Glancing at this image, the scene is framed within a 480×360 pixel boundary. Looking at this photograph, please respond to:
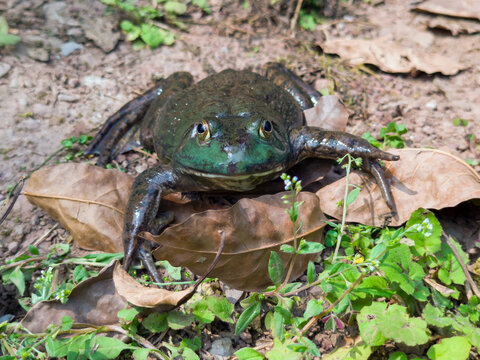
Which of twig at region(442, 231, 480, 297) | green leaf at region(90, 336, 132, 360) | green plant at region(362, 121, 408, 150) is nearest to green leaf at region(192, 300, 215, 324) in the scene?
green leaf at region(90, 336, 132, 360)

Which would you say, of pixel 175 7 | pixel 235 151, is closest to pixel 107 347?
pixel 235 151

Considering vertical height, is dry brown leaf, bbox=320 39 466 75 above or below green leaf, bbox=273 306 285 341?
above

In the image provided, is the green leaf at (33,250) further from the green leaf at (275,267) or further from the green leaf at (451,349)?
the green leaf at (451,349)

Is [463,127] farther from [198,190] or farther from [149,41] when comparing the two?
[149,41]

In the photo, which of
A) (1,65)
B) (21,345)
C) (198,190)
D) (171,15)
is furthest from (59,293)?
(171,15)

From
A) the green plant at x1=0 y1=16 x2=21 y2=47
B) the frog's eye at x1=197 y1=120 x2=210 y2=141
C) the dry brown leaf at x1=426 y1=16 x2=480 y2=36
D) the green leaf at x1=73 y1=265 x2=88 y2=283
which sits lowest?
the green leaf at x1=73 y1=265 x2=88 y2=283

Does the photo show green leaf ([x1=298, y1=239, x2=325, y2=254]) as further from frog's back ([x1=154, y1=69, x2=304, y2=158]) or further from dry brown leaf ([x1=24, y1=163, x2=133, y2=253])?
dry brown leaf ([x1=24, y1=163, x2=133, y2=253])

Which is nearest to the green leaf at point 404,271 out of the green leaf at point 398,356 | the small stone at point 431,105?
the green leaf at point 398,356
